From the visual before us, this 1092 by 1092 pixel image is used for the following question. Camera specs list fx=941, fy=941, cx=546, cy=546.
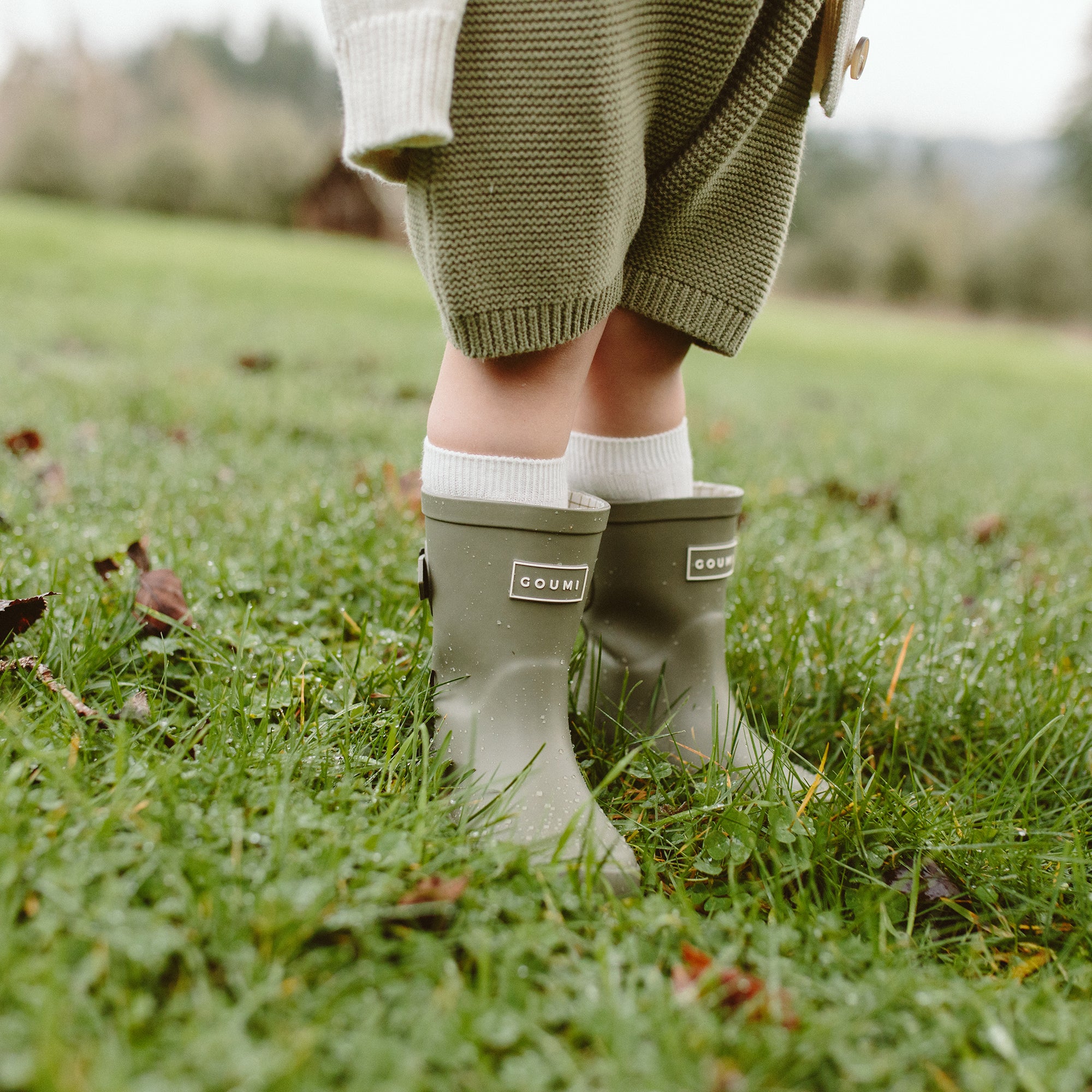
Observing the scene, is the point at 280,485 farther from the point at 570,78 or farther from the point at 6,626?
the point at 570,78

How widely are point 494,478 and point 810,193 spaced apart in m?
42.0

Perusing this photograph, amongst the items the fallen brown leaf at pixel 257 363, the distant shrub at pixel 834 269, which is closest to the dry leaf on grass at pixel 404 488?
Result: the fallen brown leaf at pixel 257 363

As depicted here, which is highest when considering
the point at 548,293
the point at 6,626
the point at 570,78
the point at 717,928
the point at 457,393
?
the point at 570,78

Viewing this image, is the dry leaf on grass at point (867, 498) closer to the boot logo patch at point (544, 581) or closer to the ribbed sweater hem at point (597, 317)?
the ribbed sweater hem at point (597, 317)

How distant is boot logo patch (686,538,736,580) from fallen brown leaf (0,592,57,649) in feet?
2.71

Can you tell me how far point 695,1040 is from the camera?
2.37 feet

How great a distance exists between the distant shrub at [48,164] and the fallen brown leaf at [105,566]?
110 feet

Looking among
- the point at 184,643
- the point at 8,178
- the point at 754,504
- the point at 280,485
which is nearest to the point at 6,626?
the point at 184,643

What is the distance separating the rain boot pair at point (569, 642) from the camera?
105 cm

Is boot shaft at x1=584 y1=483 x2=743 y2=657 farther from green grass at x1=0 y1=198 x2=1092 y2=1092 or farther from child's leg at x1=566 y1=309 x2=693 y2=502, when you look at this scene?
green grass at x1=0 y1=198 x2=1092 y2=1092

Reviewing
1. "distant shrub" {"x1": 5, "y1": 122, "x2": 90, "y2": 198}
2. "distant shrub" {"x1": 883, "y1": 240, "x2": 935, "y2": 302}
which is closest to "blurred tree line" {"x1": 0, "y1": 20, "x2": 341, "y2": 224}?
"distant shrub" {"x1": 5, "y1": 122, "x2": 90, "y2": 198}

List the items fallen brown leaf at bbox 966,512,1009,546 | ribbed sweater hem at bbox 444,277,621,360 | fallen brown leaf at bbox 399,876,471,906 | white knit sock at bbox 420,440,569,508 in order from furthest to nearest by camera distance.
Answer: fallen brown leaf at bbox 966,512,1009,546
white knit sock at bbox 420,440,569,508
ribbed sweater hem at bbox 444,277,621,360
fallen brown leaf at bbox 399,876,471,906

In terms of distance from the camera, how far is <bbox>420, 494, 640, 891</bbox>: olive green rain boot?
3.57 feet

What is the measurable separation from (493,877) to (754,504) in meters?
1.60
